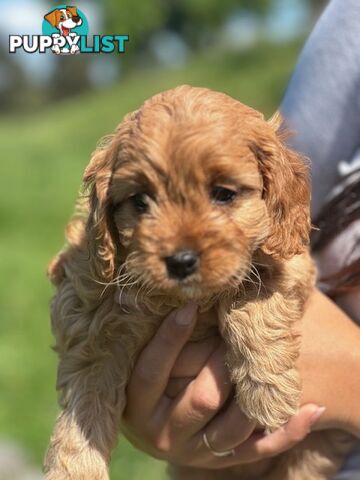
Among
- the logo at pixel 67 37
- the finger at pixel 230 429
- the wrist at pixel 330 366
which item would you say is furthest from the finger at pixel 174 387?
the logo at pixel 67 37

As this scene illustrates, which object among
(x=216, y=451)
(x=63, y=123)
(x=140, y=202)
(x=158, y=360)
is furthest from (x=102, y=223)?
(x=63, y=123)

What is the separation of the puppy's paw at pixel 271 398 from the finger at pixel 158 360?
30cm

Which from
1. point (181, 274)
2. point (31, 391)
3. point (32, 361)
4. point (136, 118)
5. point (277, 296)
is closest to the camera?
point (181, 274)

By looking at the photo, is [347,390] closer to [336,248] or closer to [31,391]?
[336,248]

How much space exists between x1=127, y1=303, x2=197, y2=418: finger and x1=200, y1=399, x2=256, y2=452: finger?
0.28m

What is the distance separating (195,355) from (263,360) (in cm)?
33

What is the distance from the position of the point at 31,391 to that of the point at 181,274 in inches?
182

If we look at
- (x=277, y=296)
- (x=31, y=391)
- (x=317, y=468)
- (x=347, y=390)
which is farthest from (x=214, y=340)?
(x=31, y=391)

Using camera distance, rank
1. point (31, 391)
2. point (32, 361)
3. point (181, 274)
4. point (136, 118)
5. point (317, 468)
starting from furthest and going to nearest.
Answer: point (32, 361)
point (31, 391)
point (317, 468)
point (136, 118)
point (181, 274)

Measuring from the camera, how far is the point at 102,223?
2814 mm

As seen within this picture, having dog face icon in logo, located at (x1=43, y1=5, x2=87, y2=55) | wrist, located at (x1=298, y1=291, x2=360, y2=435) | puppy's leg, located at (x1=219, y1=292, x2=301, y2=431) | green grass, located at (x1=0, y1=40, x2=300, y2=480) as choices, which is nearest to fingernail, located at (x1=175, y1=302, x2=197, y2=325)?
puppy's leg, located at (x1=219, y1=292, x2=301, y2=431)

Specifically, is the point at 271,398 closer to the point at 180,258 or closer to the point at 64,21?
the point at 180,258

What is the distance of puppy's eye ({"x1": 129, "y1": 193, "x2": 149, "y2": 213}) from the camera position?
8.87ft

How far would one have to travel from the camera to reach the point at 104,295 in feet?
9.89
